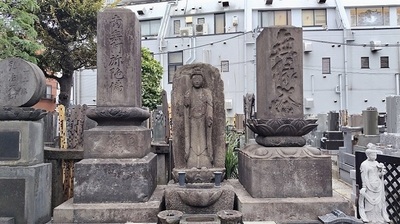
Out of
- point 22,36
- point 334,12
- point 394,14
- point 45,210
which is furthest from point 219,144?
point 394,14

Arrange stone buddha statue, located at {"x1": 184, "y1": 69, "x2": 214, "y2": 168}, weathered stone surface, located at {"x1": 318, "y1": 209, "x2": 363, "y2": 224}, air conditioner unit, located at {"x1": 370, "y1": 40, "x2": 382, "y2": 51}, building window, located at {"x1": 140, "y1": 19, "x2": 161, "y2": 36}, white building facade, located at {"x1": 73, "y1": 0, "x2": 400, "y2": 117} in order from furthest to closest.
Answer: building window, located at {"x1": 140, "y1": 19, "x2": 161, "y2": 36} → white building facade, located at {"x1": 73, "y1": 0, "x2": 400, "y2": 117} → air conditioner unit, located at {"x1": 370, "y1": 40, "x2": 382, "y2": 51} → stone buddha statue, located at {"x1": 184, "y1": 69, "x2": 214, "y2": 168} → weathered stone surface, located at {"x1": 318, "y1": 209, "x2": 363, "y2": 224}

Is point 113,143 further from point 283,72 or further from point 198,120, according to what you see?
point 283,72

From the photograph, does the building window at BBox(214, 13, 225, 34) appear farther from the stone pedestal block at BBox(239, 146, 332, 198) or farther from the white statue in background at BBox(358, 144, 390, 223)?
the white statue in background at BBox(358, 144, 390, 223)

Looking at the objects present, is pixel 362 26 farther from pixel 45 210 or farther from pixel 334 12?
pixel 45 210

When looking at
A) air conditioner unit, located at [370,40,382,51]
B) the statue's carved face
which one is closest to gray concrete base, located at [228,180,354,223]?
the statue's carved face

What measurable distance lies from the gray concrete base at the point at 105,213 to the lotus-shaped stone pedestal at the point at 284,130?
6.21 ft

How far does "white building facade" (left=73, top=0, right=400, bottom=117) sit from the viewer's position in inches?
963

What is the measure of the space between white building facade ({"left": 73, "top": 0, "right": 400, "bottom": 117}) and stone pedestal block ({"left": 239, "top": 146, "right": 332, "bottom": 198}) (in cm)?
1977

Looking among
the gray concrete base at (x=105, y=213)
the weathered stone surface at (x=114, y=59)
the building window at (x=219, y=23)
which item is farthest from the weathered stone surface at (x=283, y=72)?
the building window at (x=219, y=23)

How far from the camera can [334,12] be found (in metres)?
25.4

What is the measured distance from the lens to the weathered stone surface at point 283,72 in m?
5.04

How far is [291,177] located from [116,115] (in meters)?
2.73

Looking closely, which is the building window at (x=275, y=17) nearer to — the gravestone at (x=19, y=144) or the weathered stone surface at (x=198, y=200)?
the weathered stone surface at (x=198, y=200)

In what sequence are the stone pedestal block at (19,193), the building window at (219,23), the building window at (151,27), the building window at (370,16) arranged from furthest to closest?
the building window at (151,27) < the building window at (219,23) < the building window at (370,16) < the stone pedestal block at (19,193)
